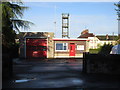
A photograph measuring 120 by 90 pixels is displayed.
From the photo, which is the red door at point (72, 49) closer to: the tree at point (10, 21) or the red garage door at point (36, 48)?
the red garage door at point (36, 48)

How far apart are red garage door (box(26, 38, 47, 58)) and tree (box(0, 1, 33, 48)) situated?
947 cm

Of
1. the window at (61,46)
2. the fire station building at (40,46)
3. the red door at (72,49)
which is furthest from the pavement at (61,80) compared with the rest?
the red door at (72,49)

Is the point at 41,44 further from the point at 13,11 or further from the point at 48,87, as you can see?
the point at 48,87

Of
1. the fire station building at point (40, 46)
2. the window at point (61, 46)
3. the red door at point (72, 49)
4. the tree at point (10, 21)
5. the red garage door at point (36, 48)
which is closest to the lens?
the tree at point (10, 21)

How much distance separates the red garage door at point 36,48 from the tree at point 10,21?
9467 mm

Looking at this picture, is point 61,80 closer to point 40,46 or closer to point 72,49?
point 40,46

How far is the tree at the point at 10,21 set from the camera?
17.2 metres

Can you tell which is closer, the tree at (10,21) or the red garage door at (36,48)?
the tree at (10,21)

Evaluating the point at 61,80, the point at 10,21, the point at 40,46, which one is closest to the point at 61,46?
the point at 40,46

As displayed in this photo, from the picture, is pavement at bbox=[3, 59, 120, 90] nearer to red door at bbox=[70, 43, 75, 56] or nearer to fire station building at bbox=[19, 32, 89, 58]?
fire station building at bbox=[19, 32, 89, 58]

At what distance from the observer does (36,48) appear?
2947 centimetres

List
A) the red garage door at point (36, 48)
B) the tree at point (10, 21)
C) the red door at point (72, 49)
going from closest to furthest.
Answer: the tree at point (10, 21) < the red garage door at point (36, 48) < the red door at point (72, 49)

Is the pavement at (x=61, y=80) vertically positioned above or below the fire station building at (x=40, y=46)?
below

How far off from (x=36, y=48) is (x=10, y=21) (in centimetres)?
1137
